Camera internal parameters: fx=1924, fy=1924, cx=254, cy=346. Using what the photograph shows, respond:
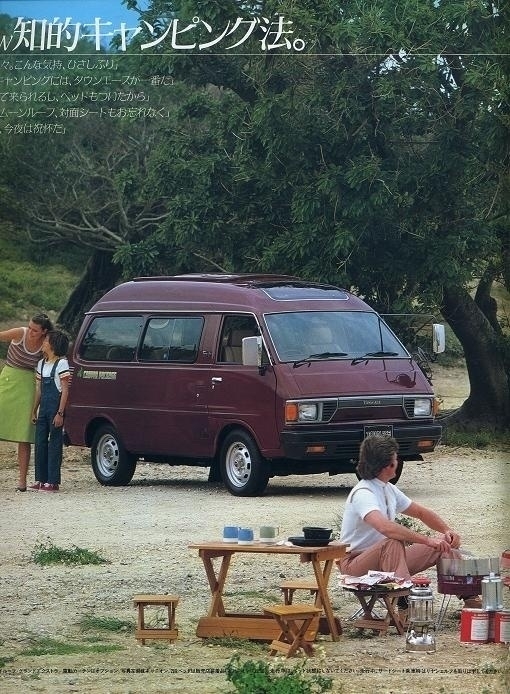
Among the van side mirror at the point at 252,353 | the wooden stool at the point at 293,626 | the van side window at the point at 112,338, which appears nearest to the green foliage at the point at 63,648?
the wooden stool at the point at 293,626

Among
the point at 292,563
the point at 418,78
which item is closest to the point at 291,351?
the point at 292,563

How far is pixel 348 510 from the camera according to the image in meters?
9.70

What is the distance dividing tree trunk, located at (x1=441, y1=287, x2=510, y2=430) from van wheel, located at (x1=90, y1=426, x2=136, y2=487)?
5.98 meters

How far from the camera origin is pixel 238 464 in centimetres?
1575

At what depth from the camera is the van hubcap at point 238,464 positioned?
15.6 meters

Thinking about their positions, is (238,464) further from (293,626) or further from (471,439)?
(293,626)

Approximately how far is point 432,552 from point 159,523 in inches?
178

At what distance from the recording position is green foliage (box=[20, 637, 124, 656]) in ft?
29.7

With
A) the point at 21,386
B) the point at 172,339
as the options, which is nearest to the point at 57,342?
the point at 21,386

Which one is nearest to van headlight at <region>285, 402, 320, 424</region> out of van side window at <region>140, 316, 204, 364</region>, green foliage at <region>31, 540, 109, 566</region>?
van side window at <region>140, 316, 204, 364</region>

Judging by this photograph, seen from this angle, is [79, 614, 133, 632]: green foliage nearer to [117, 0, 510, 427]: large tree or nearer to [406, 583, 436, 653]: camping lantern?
[406, 583, 436, 653]: camping lantern

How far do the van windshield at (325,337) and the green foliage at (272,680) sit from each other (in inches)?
287

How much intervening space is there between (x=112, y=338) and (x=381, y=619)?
7942 millimetres

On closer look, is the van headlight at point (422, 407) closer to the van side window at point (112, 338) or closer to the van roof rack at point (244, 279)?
the van roof rack at point (244, 279)
